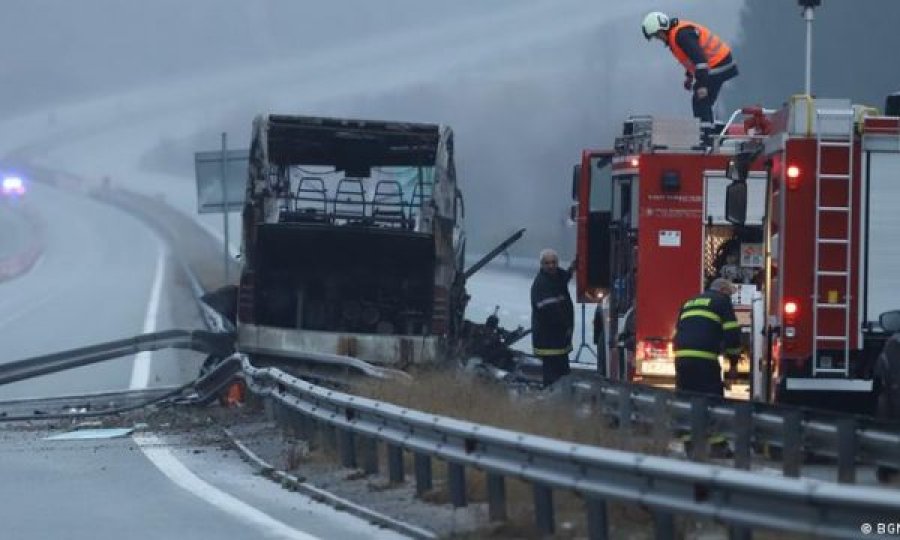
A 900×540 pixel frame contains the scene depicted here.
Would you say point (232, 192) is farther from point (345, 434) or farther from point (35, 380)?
point (345, 434)

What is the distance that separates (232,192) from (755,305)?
3085cm

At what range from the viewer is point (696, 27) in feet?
80.3

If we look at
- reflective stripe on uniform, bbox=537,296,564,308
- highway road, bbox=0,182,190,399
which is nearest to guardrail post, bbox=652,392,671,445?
reflective stripe on uniform, bbox=537,296,564,308

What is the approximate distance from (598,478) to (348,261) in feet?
44.2

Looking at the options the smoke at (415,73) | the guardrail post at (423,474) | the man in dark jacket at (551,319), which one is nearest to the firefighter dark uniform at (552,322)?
the man in dark jacket at (551,319)

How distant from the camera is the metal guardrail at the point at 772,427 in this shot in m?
12.9

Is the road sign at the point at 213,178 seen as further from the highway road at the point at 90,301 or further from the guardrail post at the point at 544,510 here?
the guardrail post at the point at 544,510

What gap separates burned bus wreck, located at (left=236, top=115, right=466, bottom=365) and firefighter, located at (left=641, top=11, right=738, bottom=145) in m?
2.74

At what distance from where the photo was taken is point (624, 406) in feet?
52.2

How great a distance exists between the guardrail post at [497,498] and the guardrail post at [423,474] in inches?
57.4

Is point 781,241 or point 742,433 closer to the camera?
point 742,433

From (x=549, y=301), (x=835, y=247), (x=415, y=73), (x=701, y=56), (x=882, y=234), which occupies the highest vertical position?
(x=415, y=73)

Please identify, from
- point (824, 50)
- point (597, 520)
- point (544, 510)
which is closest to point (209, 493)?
point (544, 510)

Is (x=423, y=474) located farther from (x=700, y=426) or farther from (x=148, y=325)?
(x=148, y=325)
